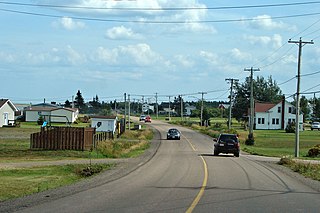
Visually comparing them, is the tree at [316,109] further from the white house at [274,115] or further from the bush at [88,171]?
the bush at [88,171]

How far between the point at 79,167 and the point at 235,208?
667 inches

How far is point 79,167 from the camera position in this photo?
2958 centimetres

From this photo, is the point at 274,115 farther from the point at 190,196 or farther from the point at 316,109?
the point at 190,196

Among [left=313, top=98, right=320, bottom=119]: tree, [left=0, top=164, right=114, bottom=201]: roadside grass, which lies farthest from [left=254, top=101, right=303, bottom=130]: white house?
[left=0, top=164, right=114, bottom=201]: roadside grass

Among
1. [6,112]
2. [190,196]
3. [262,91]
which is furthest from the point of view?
[262,91]

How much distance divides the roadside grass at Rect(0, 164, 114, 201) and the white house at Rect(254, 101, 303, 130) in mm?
101636

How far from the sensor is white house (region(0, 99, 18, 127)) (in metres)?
90.6

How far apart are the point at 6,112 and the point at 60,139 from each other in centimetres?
5311

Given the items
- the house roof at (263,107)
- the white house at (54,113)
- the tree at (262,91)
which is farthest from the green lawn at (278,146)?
the tree at (262,91)

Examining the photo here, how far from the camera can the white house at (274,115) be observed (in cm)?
12962

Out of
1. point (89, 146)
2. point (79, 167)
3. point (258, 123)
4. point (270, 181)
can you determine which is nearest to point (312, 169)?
point (270, 181)

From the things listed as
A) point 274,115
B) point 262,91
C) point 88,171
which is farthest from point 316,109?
point 88,171

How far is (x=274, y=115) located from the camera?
13075 cm

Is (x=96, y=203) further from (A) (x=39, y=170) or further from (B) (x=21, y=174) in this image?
(A) (x=39, y=170)
